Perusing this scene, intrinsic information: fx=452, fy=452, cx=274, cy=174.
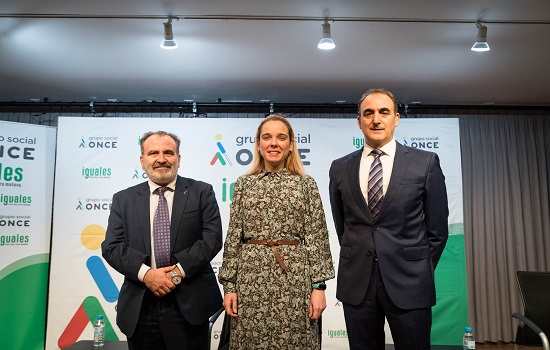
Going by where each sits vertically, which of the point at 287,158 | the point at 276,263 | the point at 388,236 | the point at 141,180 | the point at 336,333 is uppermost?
the point at 141,180

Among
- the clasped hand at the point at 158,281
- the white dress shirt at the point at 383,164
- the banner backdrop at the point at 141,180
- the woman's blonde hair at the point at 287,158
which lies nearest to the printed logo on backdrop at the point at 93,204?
the banner backdrop at the point at 141,180

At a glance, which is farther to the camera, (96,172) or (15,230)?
(96,172)

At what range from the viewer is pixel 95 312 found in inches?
161

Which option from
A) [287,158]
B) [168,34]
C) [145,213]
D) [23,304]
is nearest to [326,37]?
[168,34]

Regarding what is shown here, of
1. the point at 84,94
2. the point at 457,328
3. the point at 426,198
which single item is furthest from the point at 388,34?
the point at 84,94

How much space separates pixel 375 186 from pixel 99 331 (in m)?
2.92

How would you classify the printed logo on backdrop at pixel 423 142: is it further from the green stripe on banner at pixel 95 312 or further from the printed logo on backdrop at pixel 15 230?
the printed logo on backdrop at pixel 15 230

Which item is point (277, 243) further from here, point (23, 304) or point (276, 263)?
point (23, 304)

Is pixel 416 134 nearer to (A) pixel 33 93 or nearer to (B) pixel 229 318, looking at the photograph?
(B) pixel 229 318

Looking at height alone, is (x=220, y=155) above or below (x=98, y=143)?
below

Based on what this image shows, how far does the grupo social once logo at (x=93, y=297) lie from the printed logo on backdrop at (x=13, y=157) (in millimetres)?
757

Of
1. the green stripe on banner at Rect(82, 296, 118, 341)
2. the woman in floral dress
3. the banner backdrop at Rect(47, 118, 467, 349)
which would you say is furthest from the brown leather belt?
the green stripe on banner at Rect(82, 296, 118, 341)

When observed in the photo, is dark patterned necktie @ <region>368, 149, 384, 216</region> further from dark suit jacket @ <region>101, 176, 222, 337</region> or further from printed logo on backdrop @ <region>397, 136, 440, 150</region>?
printed logo on backdrop @ <region>397, 136, 440, 150</region>

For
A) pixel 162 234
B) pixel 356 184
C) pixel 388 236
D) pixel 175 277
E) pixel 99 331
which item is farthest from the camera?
pixel 99 331
